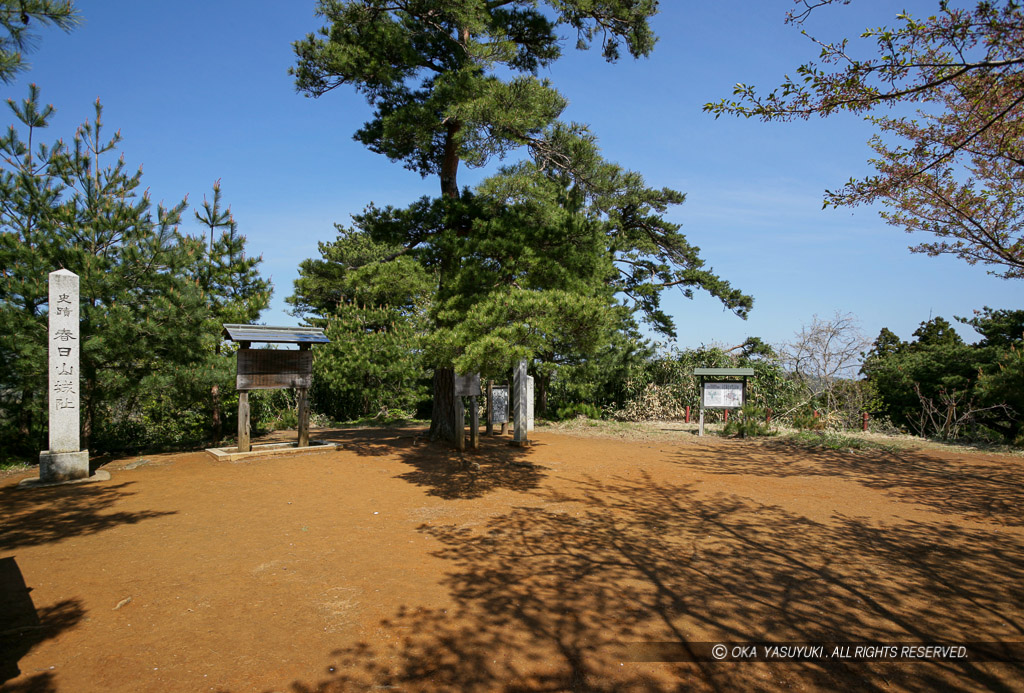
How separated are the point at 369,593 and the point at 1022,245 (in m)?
12.3

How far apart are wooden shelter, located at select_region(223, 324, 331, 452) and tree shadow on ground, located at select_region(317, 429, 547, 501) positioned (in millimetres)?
1658

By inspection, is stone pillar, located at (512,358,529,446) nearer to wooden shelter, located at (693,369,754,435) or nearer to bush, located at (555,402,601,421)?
wooden shelter, located at (693,369,754,435)

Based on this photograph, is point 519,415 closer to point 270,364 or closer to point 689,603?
point 270,364

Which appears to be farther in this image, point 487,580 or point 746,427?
point 746,427

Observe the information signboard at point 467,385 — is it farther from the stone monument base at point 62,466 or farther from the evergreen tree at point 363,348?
the stone monument base at point 62,466

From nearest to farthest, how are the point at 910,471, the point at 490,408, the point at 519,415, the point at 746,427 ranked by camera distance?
the point at 910,471, the point at 519,415, the point at 490,408, the point at 746,427

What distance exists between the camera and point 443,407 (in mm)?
11023

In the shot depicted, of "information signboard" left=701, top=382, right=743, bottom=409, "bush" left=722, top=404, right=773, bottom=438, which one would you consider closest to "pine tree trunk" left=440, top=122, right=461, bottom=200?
"information signboard" left=701, top=382, right=743, bottom=409

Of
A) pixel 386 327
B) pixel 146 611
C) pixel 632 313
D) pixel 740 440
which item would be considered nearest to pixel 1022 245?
pixel 740 440

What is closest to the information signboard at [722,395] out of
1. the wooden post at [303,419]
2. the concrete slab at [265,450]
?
the concrete slab at [265,450]

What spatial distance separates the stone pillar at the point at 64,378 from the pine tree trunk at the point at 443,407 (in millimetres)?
5739

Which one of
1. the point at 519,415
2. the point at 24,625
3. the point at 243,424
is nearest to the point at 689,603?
the point at 24,625

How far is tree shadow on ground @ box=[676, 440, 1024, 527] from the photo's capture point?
659 centimetres

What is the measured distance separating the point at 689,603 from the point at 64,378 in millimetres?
8602
